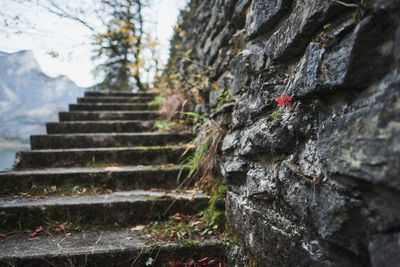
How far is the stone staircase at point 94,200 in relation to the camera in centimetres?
129

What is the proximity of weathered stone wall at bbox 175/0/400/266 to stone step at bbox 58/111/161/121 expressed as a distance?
2106mm

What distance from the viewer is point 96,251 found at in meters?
1.27

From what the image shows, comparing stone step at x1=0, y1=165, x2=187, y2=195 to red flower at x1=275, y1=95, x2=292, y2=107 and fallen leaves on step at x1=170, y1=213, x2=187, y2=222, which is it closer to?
fallen leaves on step at x1=170, y1=213, x2=187, y2=222

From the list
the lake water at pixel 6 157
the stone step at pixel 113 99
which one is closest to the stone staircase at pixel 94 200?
the lake water at pixel 6 157

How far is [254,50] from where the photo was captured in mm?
1314

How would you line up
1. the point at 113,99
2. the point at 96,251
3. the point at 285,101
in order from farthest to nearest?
the point at 113,99 < the point at 96,251 < the point at 285,101

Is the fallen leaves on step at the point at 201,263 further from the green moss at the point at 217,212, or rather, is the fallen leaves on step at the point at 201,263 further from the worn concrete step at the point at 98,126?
the worn concrete step at the point at 98,126

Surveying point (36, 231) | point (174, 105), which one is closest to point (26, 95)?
point (174, 105)

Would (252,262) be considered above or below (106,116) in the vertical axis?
below

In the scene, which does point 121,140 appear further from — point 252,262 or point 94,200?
point 252,262

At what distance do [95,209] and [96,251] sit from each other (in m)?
0.39

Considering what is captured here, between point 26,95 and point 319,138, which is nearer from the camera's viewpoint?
point 319,138

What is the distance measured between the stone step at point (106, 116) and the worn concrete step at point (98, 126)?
27 cm

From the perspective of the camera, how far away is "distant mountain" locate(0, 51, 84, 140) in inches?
124
